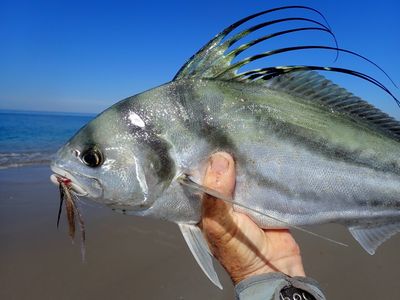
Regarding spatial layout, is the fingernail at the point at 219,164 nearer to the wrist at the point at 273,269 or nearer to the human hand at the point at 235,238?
the human hand at the point at 235,238

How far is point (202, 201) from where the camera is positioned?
2910 millimetres

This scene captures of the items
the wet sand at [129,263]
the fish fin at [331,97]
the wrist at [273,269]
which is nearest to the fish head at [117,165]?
the wrist at [273,269]

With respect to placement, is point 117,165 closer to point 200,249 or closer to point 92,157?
point 92,157

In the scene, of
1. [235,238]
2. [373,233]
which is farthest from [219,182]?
[373,233]

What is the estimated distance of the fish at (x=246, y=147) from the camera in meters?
2.77

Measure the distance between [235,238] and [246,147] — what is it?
0.70m

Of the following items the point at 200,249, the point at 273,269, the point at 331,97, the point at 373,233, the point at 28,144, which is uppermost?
the point at 331,97

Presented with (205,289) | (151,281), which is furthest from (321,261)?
(151,281)

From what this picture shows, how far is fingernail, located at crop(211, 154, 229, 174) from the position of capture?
8.95ft

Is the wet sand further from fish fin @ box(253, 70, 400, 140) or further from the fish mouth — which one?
fish fin @ box(253, 70, 400, 140)

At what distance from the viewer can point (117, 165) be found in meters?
2.75

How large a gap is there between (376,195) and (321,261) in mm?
3522

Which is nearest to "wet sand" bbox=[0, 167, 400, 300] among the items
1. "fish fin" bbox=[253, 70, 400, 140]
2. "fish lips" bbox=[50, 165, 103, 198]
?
"fish lips" bbox=[50, 165, 103, 198]

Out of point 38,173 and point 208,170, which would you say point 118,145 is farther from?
point 38,173
